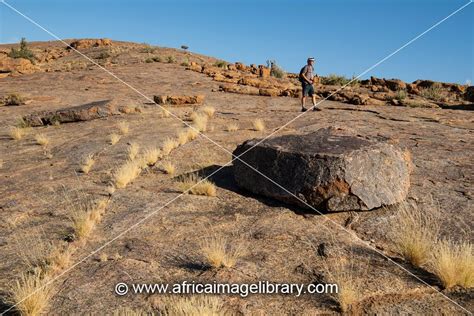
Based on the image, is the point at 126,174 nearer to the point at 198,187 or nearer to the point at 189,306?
the point at 198,187

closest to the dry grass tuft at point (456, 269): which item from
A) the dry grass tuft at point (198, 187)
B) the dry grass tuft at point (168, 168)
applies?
the dry grass tuft at point (198, 187)

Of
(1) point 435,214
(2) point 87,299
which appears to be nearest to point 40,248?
(2) point 87,299

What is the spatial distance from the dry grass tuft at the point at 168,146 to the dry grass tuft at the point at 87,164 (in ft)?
5.27

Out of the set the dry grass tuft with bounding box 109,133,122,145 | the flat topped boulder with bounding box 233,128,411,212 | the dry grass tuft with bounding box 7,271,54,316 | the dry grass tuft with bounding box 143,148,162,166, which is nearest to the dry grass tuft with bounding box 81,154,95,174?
the dry grass tuft with bounding box 109,133,122,145

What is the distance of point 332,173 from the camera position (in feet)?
20.8

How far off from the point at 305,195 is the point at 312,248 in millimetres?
1166

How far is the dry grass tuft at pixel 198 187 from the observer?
743cm

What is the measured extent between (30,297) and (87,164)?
18.5ft

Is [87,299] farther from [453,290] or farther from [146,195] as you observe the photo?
[453,290]

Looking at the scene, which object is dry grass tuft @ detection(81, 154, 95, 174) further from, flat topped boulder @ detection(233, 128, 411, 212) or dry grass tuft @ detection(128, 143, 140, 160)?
flat topped boulder @ detection(233, 128, 411, 212)

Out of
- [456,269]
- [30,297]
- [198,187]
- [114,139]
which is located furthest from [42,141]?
[456,269]

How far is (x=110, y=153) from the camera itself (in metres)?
10.7

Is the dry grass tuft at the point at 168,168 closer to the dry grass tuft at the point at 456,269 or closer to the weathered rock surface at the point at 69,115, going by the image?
the dry grass tuft at the point at 456,269

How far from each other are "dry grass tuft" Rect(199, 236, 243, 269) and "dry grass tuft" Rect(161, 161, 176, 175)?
3425mm
